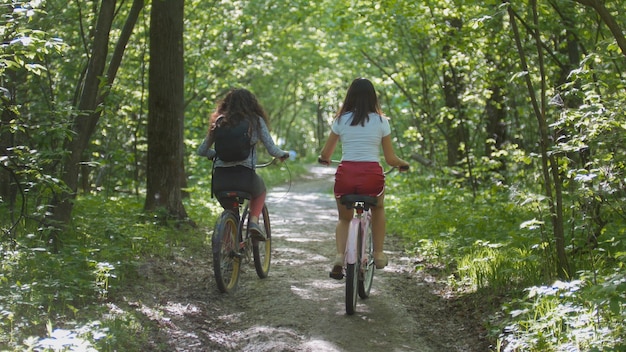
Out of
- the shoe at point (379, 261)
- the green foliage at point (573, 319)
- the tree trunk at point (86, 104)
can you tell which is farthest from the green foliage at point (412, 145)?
the shoe at point (379, 261)

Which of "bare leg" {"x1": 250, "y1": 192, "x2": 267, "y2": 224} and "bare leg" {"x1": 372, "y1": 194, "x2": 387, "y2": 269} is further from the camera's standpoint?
"bare leg" {"x1": 250, "y1": 192, "x2": 267, "y2": 224}

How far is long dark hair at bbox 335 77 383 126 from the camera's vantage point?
5797 mm

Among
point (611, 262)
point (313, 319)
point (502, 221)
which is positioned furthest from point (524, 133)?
point (313, 319)

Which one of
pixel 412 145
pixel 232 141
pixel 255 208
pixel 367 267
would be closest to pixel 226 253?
pixel 255 208

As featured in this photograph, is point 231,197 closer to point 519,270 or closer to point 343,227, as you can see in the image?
point 343,227

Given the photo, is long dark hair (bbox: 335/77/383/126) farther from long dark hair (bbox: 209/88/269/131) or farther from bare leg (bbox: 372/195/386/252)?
long dark hair (bbox: 209/88/269/131)

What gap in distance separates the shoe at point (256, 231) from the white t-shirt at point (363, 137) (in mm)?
1523

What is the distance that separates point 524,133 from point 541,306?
10.2 meters

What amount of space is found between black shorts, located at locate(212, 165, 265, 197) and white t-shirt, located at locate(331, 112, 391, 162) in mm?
1240

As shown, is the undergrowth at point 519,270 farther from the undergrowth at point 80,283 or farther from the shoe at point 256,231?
the undergrowth at point 80,283

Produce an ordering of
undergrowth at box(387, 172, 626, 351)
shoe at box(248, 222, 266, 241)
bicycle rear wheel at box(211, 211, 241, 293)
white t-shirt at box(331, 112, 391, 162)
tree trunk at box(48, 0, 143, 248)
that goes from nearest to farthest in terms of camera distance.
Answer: undergrowth at box(387, 172, 626, 351)
white t-shirt at box(331, 112, 391, 162)
bicycle rear wheel at box(211, 211, 241, 293)
shoe at box(248, 222, 266, 241)
tree trunk at box(48, 0, 143, 248)

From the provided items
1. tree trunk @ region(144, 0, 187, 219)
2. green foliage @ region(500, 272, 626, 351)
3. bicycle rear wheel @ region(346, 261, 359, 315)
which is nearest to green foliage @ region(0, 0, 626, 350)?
green foliage @ region(500, 272, 626, 351)

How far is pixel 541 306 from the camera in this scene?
480 cm

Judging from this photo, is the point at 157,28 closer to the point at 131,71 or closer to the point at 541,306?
the point at 131,71
